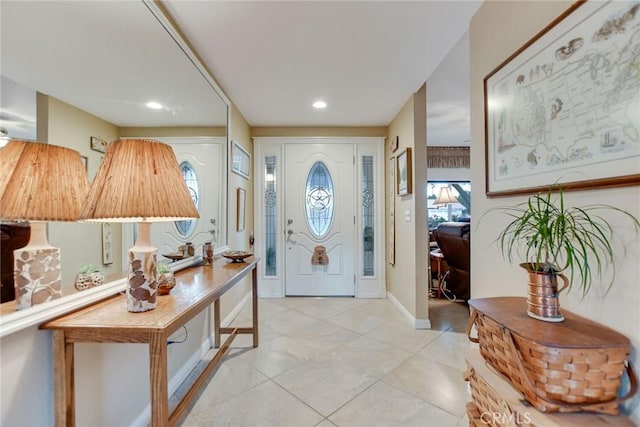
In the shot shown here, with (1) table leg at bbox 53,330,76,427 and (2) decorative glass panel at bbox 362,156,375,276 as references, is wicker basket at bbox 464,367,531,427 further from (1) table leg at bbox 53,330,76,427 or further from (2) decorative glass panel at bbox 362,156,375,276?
(2) decorative glass panel at bbox 362,156,375,276

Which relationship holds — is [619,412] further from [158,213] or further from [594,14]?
[158,213]

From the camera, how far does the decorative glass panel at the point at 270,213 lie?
3.91 m

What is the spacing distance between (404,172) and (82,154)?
276 cm

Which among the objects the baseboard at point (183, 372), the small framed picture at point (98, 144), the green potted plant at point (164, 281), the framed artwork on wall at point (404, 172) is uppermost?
the framed artwork on wall at point (404, 172)

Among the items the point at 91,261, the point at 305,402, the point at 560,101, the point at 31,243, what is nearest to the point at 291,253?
the point at 305,402

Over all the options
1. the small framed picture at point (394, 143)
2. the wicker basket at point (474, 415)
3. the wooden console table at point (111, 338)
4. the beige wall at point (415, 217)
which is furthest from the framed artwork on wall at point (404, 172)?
the wooden console table at point (111, 338)

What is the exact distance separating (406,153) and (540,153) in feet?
6.14

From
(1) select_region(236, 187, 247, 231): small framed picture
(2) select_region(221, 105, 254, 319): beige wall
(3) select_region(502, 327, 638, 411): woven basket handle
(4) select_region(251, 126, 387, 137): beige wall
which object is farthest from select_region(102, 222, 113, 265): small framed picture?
(4) select_region(251, 126, 387, 137): beige wall

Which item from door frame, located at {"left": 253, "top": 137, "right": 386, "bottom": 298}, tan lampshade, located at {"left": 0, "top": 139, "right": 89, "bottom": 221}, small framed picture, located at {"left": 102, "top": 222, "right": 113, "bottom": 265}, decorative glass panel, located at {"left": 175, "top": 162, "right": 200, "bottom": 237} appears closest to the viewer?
tan lampshade, located at {"left": 0, "top": 139, "right": 89, "bottom": 221}

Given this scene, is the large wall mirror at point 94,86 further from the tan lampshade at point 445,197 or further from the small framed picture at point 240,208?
the tan lampshade at point 445,197

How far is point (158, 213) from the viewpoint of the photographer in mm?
1042

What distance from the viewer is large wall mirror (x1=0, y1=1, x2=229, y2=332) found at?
0.91 meters

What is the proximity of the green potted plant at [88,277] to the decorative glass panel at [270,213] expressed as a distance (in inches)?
105

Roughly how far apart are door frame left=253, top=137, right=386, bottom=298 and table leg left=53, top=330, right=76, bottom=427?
287 centimetres
